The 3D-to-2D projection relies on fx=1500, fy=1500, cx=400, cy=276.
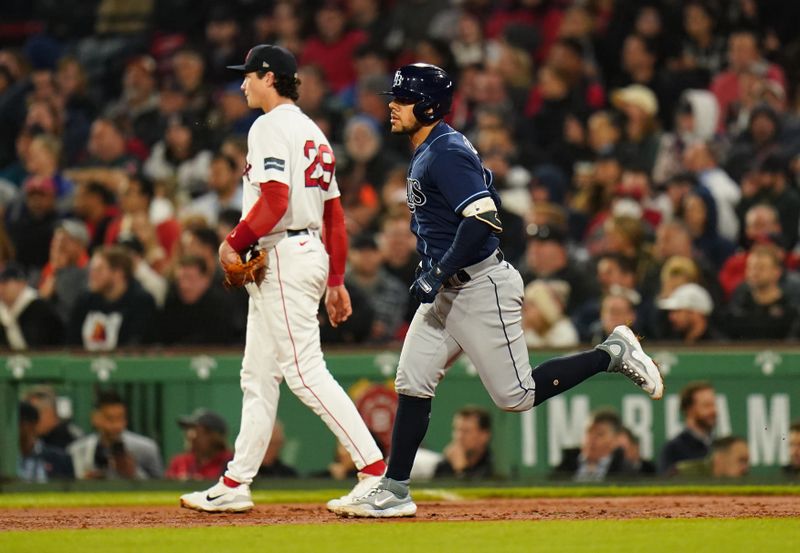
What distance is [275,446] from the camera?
8797 millimetres

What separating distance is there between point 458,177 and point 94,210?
647 centimetres

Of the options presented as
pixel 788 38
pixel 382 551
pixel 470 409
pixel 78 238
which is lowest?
pixel 382 551

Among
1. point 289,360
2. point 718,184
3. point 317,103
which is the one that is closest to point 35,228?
point 317,103

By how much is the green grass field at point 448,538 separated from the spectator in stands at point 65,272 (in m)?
4.45

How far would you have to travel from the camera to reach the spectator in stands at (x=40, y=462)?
8.84m

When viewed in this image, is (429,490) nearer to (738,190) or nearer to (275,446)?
(275,446)

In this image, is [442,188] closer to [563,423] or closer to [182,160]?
[563,423]

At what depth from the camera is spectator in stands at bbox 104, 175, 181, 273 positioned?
11281 millimetres

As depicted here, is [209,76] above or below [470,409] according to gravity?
above

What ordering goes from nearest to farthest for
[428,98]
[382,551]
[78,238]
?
[382,551] < [428,98] < [78,238]

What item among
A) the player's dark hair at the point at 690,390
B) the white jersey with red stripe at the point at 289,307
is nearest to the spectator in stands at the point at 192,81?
the player's dark hair at the point at 690,390

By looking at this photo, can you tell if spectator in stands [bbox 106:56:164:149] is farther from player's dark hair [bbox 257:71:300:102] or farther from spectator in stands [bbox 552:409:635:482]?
player's dark hair [bbox 257:71:300:102]

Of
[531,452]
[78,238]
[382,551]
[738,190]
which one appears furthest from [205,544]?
[738,190]

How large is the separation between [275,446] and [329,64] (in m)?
5.99
